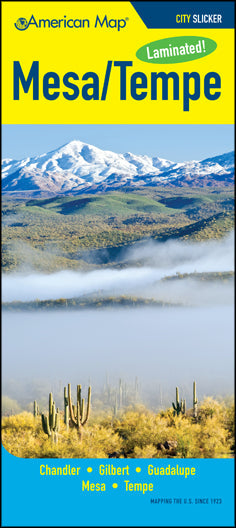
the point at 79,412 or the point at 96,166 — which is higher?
the point at 96,166

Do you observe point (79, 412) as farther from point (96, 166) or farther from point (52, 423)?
point (96, 166)

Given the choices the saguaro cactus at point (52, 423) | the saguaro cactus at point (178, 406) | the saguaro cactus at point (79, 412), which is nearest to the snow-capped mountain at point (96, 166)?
the saguaro cactus at point (178, 406)

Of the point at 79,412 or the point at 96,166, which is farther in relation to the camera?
the point at 96,166

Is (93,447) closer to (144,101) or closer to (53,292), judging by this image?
(53,292)

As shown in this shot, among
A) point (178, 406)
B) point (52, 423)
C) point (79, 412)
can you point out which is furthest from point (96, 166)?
point (52, 423)

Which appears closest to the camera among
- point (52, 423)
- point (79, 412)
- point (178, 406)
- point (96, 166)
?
point (52, 423)

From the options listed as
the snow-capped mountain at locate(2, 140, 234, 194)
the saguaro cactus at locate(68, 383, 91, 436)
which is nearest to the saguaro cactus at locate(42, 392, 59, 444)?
the saguaro cactus at locate(68, 383, 91, 436)

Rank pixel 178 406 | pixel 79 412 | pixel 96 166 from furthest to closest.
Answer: pixel 96 166, pixel 178 406, pixel 79 412

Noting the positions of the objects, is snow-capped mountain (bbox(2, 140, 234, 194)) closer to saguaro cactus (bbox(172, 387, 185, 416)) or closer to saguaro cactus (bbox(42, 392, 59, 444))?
saguaro cactus (bbox(172, 387, 185, 416))

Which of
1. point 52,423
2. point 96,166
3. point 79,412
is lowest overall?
point 52,423
